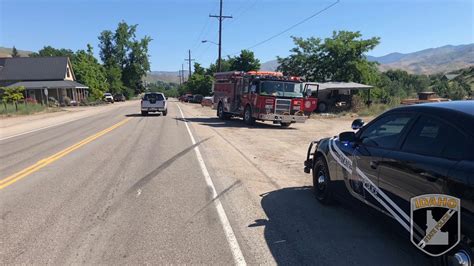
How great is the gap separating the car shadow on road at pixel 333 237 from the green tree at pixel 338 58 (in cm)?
4104

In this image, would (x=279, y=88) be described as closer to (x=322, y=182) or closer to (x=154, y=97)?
(x=154, y=97)

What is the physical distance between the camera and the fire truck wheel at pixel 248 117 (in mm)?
23030

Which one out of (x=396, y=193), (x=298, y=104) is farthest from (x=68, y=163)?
(x=298, y=104)

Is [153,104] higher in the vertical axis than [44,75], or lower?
lower

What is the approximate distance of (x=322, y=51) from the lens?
47.5 meters

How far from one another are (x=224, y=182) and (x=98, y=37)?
12540 cm

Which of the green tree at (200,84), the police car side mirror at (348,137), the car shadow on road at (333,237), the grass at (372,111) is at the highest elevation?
the police car side mirror at (348,137)

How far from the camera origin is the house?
68125mm

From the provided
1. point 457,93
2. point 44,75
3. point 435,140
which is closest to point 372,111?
point 457,93

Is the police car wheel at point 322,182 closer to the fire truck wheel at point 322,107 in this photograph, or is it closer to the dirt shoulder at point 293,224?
the dirt shoulder at point 293,224

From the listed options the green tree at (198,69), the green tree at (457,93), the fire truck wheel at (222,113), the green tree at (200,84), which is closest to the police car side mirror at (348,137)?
the fire truck wheel at (222,113)

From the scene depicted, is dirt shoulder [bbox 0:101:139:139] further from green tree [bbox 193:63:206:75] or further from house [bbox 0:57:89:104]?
green tree [bbox 193:63:206:75]

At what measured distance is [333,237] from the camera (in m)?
5.23

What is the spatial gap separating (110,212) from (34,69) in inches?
2997
